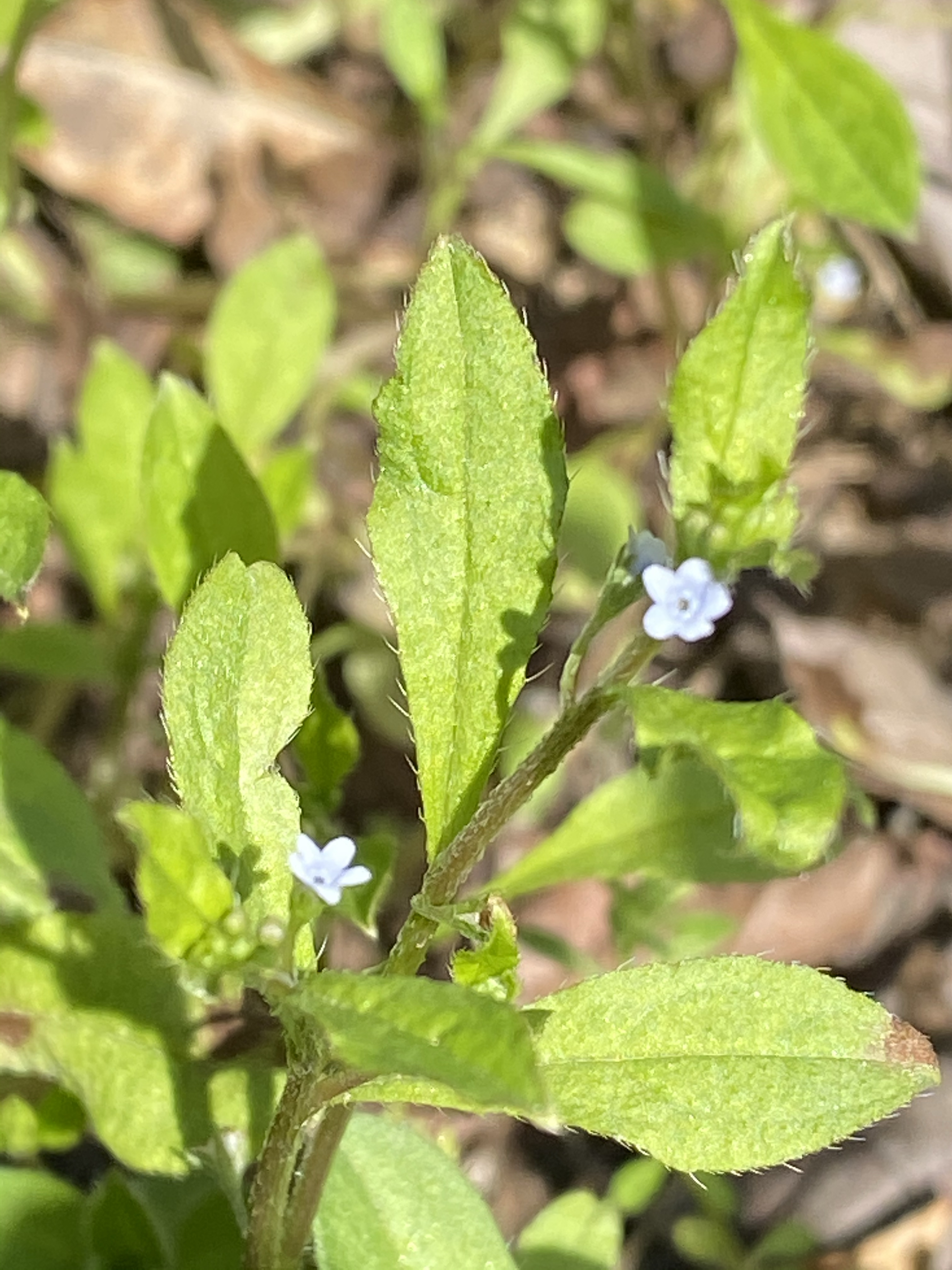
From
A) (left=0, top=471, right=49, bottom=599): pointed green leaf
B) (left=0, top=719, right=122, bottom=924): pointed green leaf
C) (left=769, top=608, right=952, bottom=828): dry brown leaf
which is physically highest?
(left=0, top=471, right=49, bottom=599): pointed green leaf

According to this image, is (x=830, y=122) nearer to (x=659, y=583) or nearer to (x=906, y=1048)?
(x=659, y=583)

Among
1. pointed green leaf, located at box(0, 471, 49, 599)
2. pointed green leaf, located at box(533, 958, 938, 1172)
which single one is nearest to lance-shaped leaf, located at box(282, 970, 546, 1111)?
pointed green leaf, located at box(533, 958, 938, 1172)

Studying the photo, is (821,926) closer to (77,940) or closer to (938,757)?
(938,757)

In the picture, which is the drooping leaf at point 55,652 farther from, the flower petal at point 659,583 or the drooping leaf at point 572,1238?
the flower petal at point 659,583

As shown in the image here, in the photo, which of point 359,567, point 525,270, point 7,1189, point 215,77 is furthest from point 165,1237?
point 215,77

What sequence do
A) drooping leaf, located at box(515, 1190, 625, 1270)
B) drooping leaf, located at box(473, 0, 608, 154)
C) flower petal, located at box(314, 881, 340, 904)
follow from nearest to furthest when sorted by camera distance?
1. flower petal, located at box(314, 881, 340, 904)
2. drooping leaf, located at box(515, 1190, 625, 1270)
3. drooping leaf, located at box(473, 0, 608, 154)

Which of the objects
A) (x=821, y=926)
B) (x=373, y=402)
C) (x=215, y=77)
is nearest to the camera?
(x=373, y=402)

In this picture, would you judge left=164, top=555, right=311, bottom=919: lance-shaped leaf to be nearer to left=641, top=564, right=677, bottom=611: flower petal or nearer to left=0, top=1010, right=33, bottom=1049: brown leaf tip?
left=641, top=564, right=677, bottom=611: flower petal
